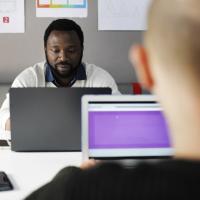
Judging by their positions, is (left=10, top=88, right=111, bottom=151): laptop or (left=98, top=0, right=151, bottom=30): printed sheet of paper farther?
(left=98, top=0, right=151, bottom=30): printed sheet of paper

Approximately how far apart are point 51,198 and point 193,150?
0.18 meters

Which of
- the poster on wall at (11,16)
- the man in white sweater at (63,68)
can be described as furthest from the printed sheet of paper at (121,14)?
the poster on wall at (11,16)

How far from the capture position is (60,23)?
8.75 ft

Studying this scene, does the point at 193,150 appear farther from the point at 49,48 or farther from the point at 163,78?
the point at 49,48

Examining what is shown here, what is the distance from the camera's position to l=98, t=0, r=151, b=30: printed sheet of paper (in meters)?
3.02

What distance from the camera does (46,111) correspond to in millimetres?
1746

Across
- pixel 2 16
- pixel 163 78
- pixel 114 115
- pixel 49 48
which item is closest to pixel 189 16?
pixel 163 78

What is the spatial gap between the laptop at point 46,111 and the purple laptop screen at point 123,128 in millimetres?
267

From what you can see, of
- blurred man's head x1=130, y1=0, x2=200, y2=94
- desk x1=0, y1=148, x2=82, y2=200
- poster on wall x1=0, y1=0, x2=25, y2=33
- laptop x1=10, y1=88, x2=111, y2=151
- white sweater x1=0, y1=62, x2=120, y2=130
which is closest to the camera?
blurred man's head x1=130, y1=0, x2=200, y2=94

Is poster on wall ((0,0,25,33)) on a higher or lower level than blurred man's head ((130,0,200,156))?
higher

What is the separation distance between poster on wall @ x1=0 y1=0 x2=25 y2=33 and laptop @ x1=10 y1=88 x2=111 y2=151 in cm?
136

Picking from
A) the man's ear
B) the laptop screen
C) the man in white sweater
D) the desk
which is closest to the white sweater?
the man in white sweater

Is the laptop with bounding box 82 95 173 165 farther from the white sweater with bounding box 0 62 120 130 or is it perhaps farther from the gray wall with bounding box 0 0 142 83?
the gray wall with bounding box 0 0 142 83

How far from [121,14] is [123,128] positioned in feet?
5.50
